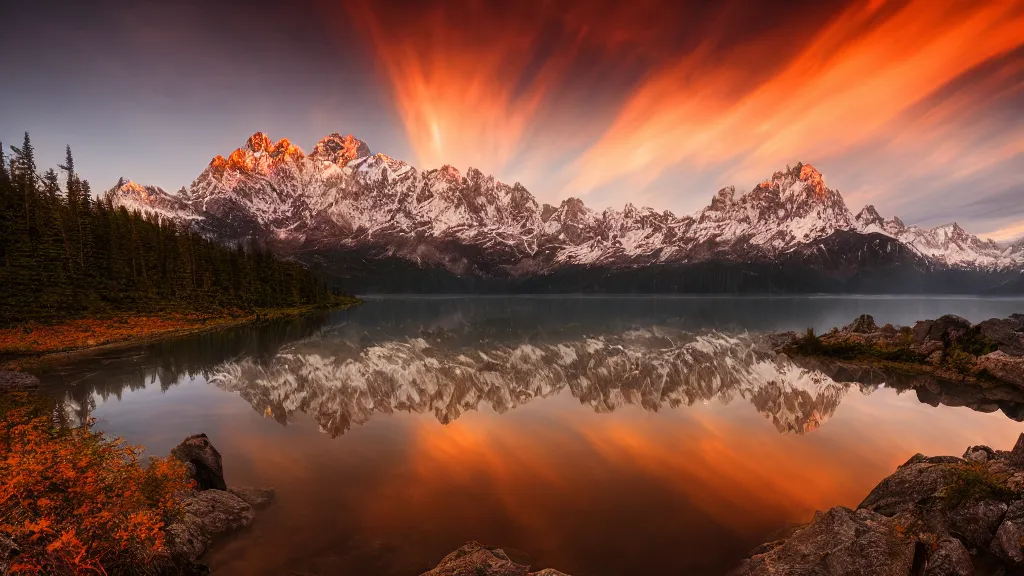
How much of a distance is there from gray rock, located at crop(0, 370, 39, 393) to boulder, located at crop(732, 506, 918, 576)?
42.7 meters

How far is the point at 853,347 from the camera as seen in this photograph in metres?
44.0

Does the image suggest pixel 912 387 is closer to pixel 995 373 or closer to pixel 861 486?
pixel 995 373

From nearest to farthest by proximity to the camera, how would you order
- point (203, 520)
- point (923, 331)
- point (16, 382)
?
point (203, 520) < point (16, 382) < point (923, 331)

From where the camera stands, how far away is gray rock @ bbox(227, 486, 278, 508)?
14281 mm

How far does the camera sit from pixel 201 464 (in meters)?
15.1

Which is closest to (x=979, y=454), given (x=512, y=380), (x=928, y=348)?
(x=512, y=380)

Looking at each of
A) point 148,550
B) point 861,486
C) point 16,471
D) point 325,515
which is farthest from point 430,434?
point 861,486

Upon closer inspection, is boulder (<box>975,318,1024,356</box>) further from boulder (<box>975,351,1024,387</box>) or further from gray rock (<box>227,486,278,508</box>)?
gray rock (<box>227,486,278,508</box>)

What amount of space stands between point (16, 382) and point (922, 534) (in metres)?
48.1

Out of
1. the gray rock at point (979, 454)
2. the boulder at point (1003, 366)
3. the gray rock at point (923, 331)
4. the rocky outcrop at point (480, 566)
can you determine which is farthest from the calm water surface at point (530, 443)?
the gray rock at point (923, 331)

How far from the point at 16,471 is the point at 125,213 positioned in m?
116

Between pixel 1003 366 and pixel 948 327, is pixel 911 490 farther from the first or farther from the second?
pixel 948 327

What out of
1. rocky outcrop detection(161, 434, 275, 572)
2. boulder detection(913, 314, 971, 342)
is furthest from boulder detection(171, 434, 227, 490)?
boulder detection(913, 314, 971, 342)

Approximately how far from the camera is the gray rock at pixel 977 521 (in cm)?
1085
